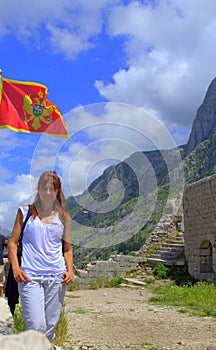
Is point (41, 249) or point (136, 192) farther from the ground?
point (136, 192)

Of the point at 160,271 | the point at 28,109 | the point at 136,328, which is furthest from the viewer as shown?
the point at 160,271

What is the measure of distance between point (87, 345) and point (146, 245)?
1202 centimetres

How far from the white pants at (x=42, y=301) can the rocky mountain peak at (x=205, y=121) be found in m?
78.9

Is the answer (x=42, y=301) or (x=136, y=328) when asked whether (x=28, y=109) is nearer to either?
(x=136, y=328)

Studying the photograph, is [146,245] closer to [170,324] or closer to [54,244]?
[170,324]

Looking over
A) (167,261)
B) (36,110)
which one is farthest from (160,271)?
(36,110)

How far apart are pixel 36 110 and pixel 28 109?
14cm

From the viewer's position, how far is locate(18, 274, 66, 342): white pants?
327 centimetres

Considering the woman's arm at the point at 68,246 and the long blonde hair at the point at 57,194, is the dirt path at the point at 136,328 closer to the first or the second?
the woman's arm at the point at 68,246

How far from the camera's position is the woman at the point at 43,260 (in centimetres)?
330

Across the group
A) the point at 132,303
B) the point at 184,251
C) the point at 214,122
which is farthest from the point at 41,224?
the point at 214,122

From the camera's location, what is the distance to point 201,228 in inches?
538

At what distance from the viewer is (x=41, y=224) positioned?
346 centimetres

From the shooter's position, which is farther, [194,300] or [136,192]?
[136,192]
